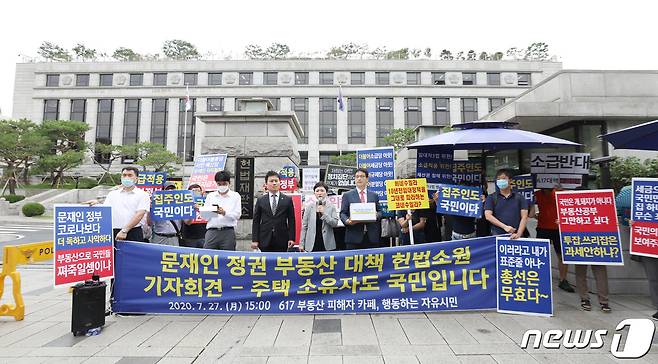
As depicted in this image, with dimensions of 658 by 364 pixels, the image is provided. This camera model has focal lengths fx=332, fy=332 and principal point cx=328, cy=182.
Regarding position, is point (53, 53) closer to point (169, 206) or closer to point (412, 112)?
point (412, 112)

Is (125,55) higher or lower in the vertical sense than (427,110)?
higher

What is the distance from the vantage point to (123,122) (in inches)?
1837

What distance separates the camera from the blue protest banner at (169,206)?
17.3 feet

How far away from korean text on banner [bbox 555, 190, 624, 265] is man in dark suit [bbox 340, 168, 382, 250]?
2843 millimetres

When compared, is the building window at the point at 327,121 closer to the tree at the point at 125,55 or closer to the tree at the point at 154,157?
the tree at the point at 154,157

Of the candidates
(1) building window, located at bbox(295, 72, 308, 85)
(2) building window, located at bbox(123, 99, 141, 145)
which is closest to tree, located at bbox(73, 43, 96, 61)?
(2) building window, located at bbox(123, 99, 141, 145)

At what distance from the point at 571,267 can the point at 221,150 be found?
27.3 feet

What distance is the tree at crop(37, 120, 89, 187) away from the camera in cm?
3509

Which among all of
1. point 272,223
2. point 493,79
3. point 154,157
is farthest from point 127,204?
point 493,79

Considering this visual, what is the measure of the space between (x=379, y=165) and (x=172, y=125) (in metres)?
45.7

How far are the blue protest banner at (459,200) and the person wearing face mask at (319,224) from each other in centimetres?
183

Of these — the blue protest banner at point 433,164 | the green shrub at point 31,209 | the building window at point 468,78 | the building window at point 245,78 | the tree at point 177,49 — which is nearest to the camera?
the blue protest banner at point 433,164

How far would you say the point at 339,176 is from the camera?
8781 millimetres

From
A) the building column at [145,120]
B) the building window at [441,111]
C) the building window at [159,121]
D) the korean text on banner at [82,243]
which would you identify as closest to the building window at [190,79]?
the building window at [159,121]
